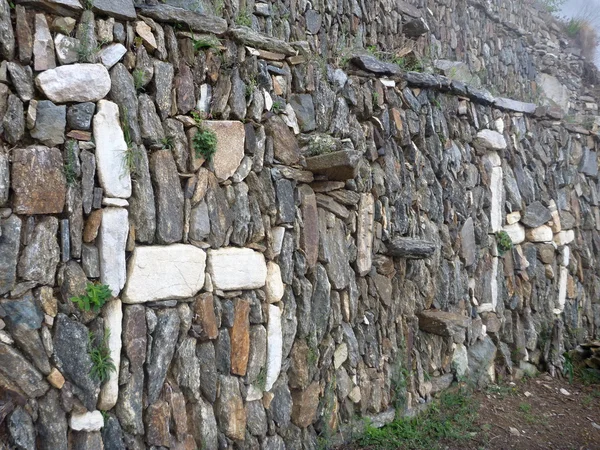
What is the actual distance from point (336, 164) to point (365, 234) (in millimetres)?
881

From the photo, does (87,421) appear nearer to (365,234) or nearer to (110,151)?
(110,151)

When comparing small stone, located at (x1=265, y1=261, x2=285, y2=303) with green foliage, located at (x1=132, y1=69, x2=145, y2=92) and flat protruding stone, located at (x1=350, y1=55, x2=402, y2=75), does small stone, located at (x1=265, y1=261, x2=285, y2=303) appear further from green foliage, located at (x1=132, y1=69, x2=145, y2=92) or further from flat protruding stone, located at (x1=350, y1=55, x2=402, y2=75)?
flat protruding stone, located at (x1=350, y1=55, x2=402, y2=75)

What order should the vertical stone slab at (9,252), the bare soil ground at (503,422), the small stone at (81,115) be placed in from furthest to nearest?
1. the bare soil ground at (503,422)
2. the small stone at (81,115)
3. the vertical stone slab at (9,252)

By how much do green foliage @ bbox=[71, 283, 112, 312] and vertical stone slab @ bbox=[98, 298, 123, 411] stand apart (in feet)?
0.21

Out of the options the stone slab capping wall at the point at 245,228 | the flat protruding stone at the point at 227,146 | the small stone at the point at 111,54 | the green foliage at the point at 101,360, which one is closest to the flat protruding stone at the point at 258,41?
the stone slab capping wall at the point at 245,228

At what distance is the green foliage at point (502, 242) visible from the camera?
6.05m

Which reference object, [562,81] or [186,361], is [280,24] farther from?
[562,81]

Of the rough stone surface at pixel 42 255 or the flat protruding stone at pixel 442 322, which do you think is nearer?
the rough stone surface at pixel 42 255

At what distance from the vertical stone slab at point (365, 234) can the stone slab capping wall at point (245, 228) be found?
17 mm

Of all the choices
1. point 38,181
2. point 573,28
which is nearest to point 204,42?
point 38,181

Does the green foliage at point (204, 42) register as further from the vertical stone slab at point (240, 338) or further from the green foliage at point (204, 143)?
the vertical stone slab at point (240, 338)

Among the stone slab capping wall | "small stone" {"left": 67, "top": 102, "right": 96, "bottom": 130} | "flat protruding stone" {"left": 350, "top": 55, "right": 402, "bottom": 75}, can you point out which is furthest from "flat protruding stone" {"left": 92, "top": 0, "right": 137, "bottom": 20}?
"flat protruding stone" {"left": 350, "top": 55, "right": 402, "bottom": 75}

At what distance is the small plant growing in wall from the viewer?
3.25 metres

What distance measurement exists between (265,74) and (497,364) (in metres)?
4.00
